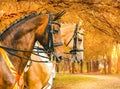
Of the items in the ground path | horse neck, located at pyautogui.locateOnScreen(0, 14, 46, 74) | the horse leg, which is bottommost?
the ground path

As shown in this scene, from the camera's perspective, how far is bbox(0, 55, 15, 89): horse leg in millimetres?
7344

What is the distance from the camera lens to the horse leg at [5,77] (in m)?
7.34

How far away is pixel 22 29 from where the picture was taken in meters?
7.82

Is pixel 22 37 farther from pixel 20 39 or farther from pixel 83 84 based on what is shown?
pixel 83 84

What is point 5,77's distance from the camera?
290 inches

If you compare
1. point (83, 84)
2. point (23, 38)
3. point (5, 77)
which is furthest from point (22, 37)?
point (83, 84)

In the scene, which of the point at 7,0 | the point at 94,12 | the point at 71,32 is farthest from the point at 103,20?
the point at 71,32

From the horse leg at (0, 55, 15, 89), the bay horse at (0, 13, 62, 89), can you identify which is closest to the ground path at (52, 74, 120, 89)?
Answer: the bay horse at (0, 13, 62, 89)

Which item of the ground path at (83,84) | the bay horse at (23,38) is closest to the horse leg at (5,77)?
the bay horse at (23,38)

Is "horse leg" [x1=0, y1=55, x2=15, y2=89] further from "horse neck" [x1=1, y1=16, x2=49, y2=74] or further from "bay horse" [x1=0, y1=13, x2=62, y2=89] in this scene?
"horse neck" [x1=1, y1=16, x2=49, y2=74]

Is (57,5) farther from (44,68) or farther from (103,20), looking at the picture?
(44,68)

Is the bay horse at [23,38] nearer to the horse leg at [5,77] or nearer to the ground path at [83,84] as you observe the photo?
the horse leg at [5,77]

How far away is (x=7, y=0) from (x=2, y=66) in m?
11.5

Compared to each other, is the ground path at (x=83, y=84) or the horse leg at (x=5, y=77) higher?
the horse leg at (x=5, y=77)
